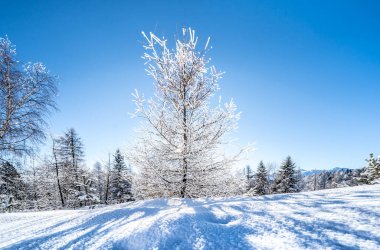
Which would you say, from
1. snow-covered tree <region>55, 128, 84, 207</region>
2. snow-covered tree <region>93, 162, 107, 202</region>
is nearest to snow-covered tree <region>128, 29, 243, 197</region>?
snow-covered tree <region>55, 128, 84, 207</region>

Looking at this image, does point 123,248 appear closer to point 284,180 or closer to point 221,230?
point 221,230

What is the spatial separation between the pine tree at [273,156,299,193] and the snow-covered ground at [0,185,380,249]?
29.1m

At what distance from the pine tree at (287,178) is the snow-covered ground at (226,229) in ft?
95.5

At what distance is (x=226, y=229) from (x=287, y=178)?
30038 mm

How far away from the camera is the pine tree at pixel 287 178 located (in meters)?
29.2

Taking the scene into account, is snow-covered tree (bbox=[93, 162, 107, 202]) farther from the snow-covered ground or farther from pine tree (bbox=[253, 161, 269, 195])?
the snow-covered ground

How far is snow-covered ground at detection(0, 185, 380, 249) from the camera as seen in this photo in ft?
6.26

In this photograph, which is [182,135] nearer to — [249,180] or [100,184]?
[249,180]

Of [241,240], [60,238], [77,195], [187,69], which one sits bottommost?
[77,195]

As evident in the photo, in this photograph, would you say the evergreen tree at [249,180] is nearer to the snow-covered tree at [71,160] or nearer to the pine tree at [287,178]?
→ the pine tree at [287,178]

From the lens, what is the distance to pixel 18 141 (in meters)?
8.98

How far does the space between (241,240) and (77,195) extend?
2823 centimetres

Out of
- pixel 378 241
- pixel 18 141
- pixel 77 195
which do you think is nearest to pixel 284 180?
pixel 77 195

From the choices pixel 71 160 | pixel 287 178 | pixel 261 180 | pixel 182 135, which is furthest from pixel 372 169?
pixel 71 160
